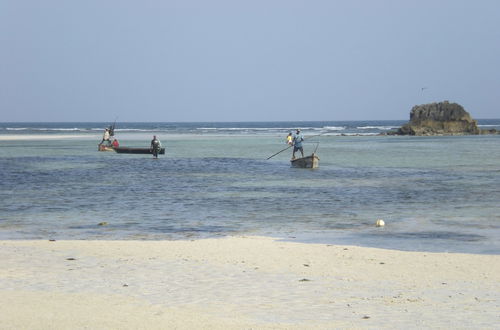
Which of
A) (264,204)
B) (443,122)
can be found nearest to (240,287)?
(264,204)

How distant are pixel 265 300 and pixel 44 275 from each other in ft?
11.8

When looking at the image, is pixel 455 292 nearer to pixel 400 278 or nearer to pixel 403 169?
pixel 400 278

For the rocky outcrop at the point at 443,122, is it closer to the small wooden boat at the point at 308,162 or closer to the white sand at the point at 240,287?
the small wooden boat at the point at 308,162

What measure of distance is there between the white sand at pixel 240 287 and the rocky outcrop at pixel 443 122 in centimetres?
9527

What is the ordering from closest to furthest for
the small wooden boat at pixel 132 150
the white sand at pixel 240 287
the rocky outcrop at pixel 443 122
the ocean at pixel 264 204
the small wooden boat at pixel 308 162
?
the white sand at pixel 240 287 < the ocean at pixel 264 204 < the small wooden boat at pixel 308 162 < the small wooden boat at pixel 132 150 < the rocky outcrop at pixel 443 122

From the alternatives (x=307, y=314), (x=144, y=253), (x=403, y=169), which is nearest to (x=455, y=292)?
(x=307, y=314)

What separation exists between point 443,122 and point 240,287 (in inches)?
3979

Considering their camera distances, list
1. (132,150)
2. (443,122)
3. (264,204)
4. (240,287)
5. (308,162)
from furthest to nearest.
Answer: (443,122), (132,150), (308,162), (264,204), (240,287)

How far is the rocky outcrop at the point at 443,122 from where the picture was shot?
346ft

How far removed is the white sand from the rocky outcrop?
95269 millimetres

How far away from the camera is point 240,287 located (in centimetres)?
1006

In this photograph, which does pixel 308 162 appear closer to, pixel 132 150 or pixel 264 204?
pixel 264 204

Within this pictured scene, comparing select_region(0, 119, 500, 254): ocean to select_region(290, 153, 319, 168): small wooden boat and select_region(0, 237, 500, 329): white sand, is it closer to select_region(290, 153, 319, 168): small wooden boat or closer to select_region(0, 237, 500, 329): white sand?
select_region(290, 153, 319, 168): small wooden boat

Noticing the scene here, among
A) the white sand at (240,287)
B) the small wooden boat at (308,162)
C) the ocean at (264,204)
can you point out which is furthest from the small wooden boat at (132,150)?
the white sand at (240,287)
